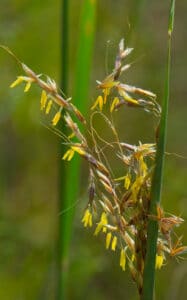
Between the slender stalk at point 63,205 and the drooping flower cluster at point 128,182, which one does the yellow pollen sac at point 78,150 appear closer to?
the drooping flower cluster at point 128,182

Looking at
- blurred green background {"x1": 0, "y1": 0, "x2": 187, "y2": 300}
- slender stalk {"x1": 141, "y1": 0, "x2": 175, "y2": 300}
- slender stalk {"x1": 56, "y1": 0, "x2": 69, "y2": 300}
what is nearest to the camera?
slender stalk {"x1": 141, "y1": 0, "x2": 175, "y2": 300}

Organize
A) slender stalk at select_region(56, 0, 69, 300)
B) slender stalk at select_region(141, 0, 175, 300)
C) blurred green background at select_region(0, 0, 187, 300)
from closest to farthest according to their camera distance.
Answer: slender stalk at select_region(141, 0, 175, 300) < slender stalk at select_region(56, 0, 69, 300) < blurred green background at select_region(0, 0, 187, 300)

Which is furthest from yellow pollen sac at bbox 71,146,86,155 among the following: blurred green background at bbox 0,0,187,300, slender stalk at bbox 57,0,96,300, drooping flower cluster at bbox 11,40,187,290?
blurred green background at bbox 0,0,187,300

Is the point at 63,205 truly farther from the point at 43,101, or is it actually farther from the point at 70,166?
the point at 43,101

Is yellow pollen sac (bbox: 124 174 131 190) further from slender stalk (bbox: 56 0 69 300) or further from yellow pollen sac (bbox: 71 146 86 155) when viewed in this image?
Result: slender stalk (bbox: 56 0 69 300)

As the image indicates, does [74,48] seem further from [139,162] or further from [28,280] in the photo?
[139,162]

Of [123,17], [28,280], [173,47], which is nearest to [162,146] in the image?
[28,280]

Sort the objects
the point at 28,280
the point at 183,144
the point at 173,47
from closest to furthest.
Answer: the point at 28,280
the point at 183,144
the point at 173,47
